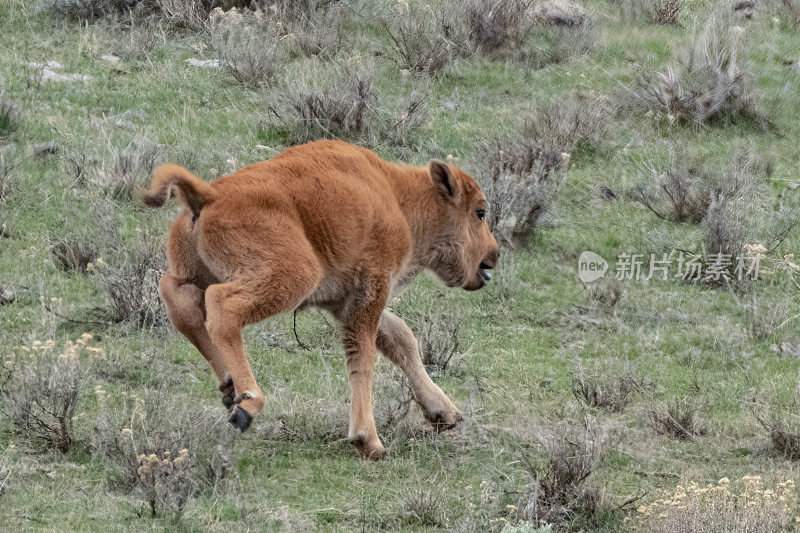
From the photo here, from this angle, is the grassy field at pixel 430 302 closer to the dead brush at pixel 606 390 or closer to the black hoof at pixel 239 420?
the dead brush at pixel 606 390

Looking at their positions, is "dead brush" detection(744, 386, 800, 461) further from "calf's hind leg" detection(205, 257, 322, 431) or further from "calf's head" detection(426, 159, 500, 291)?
"calf's hind leg" detection(205, 257, 322, 431)

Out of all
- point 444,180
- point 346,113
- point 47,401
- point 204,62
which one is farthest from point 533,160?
point 47,401

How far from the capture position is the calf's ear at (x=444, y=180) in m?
6.20

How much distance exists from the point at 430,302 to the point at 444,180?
247 cm

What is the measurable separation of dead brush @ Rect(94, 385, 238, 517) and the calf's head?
1.77 meters

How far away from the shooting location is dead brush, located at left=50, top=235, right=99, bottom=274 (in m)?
8.30

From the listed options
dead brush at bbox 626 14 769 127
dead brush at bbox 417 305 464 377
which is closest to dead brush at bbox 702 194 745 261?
dead brush at bbox 626 14 769 127

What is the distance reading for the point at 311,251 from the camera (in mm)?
5227

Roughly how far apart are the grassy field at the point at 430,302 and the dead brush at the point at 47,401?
21 mm

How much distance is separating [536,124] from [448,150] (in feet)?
3.44

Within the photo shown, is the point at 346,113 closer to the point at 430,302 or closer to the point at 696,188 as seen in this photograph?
the point at 430,302

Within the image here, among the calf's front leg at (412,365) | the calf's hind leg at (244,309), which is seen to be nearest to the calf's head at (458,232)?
the calf's front leg at (412,365)

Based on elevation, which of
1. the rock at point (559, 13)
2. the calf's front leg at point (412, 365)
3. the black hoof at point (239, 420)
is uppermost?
the black hoof at point (239, 420)

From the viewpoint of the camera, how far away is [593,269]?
941 cm
